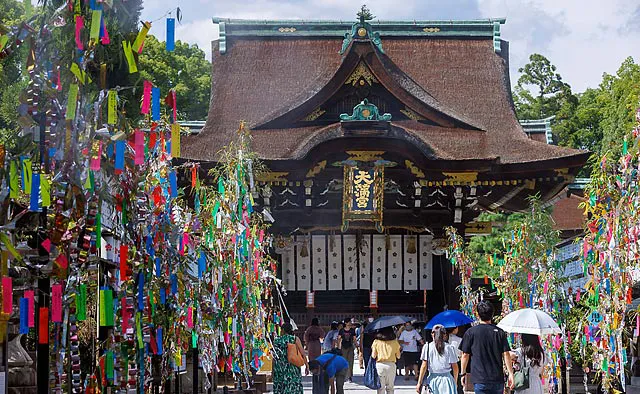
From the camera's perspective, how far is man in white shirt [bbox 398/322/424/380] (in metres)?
19.2

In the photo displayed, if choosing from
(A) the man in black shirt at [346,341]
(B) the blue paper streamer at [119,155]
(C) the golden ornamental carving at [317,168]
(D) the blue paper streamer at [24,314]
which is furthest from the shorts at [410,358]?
(D) the blue paper streamer at [24,314]

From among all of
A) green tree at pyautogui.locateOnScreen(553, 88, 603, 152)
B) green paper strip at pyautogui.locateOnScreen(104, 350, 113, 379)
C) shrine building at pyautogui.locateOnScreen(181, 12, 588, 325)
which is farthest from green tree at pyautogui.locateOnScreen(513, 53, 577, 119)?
green paper strip at pyautogui.locateOnScreen(104, 350, 113, 379)

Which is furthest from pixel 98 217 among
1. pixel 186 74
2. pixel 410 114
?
pixel 186 74

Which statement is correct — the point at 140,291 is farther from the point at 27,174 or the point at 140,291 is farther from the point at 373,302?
the point at 373,302

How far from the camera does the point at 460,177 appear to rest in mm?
17688

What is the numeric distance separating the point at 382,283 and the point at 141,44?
1524 cm

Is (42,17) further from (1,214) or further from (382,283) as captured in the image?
(382,283)

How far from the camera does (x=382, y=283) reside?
20375 millimetres

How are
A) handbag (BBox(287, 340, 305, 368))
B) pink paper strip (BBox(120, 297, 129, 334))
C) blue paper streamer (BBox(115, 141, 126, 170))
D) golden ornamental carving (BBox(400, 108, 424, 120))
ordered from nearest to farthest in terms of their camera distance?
blue paper streamer (BBox(115, 141, 126, 170)) → pink paper strip (BBox(120, 297, 129, 334)) → handbag (BBox(287, 340, 305, 368)) → golden ornamental carving (BBox(400, 108, 424, 120))

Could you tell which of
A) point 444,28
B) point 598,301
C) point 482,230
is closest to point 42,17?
point 598,301

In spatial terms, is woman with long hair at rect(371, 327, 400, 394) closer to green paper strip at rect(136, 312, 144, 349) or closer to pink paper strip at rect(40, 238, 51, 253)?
green paper strip at rect(136, 312, 144, 349)

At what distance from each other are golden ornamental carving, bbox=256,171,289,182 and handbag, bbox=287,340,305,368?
22.3ft

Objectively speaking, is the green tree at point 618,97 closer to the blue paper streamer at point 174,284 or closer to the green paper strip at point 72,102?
the blue paper streamer at point 174,284

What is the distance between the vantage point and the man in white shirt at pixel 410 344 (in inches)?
757
